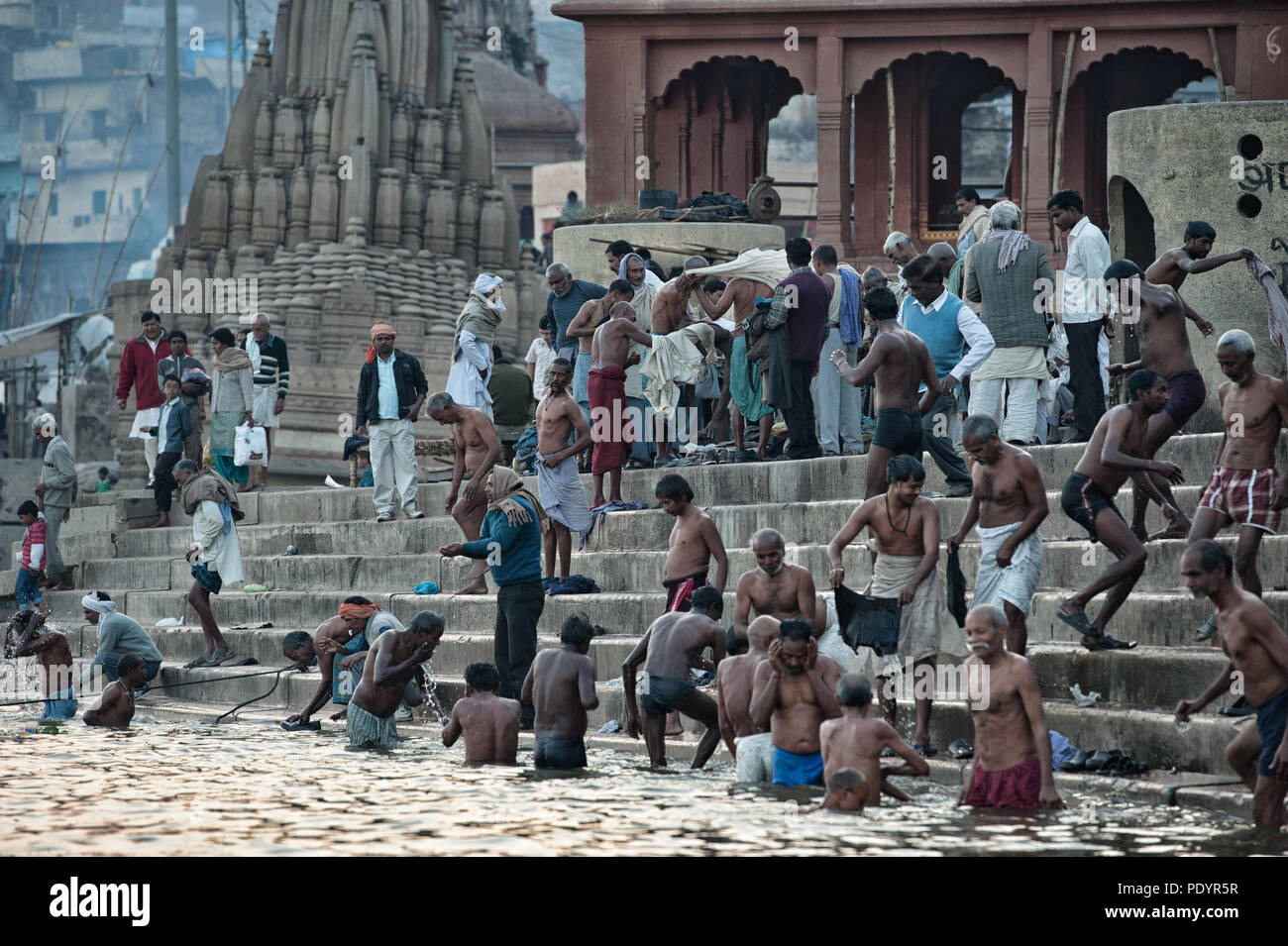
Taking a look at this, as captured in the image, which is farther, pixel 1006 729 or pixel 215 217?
pixel 215 217

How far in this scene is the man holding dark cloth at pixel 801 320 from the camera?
13.0 meters

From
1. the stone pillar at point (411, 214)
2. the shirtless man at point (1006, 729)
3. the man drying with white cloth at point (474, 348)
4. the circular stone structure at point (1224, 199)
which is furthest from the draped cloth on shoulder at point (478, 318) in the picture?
the stone pillar at point (411, 214)

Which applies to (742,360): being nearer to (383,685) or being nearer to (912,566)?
(383,685)

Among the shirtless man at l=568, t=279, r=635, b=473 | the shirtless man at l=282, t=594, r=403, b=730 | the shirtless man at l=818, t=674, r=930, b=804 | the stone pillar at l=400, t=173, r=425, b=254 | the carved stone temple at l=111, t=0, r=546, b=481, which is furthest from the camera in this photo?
the stone pillar at l=400, t=173, r=425, b=254

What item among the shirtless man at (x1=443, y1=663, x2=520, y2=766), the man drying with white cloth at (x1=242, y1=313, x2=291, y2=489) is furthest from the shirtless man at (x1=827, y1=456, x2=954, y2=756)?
the man drying with white cloth at (x1=242, y1=313, x2=291, y2=489)

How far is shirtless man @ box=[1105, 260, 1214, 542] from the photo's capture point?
10.3 metres

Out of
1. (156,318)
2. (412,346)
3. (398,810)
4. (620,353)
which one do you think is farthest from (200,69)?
(398,810)

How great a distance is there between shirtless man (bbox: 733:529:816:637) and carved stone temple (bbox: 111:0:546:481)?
687 inches

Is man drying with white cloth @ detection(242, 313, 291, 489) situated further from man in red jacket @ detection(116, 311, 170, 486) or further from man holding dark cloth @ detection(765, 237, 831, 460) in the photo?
man holding dark cloth @ detection(765, 237, 831, 460)

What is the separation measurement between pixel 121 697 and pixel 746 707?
547 centimetres

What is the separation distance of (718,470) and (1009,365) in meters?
2.68

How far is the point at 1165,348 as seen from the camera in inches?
414

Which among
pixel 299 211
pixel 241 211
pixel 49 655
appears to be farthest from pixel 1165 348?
pixel 241 211
